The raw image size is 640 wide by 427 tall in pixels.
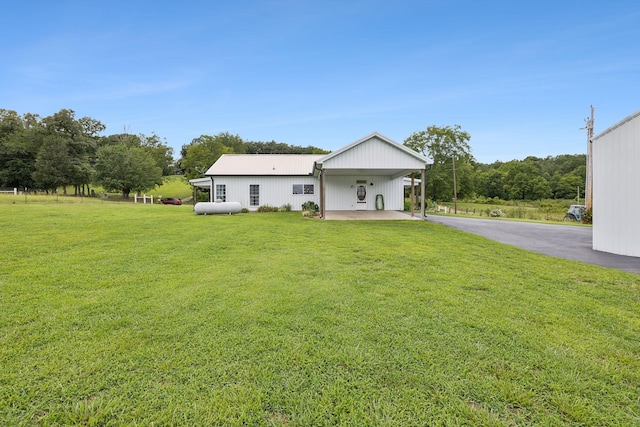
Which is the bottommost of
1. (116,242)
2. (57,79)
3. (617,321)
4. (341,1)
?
(617,321)

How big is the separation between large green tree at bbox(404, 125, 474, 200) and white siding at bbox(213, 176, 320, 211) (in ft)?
83.8

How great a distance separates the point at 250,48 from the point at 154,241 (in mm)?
15704

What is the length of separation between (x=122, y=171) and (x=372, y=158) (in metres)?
40.4

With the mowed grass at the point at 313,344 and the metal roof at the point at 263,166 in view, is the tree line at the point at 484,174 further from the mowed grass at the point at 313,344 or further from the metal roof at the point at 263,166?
the mowed grass at the point at 313,344

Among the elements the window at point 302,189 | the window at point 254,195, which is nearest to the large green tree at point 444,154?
the window at point 302,189

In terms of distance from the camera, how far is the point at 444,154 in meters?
41.8

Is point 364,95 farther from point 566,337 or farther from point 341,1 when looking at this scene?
point 566,337

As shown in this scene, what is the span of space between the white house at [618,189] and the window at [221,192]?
765 inches

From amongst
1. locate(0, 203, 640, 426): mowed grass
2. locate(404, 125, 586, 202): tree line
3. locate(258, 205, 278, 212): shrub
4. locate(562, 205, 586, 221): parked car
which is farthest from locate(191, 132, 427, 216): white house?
locate(0, 203, 640, 426): mowed grass

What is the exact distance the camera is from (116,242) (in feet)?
25.4

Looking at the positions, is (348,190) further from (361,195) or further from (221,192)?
(221,192)

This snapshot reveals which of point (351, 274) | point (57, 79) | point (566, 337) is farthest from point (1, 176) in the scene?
point (566, 337)

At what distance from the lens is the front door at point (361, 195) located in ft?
66.1

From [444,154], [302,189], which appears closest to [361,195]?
[302,189]
